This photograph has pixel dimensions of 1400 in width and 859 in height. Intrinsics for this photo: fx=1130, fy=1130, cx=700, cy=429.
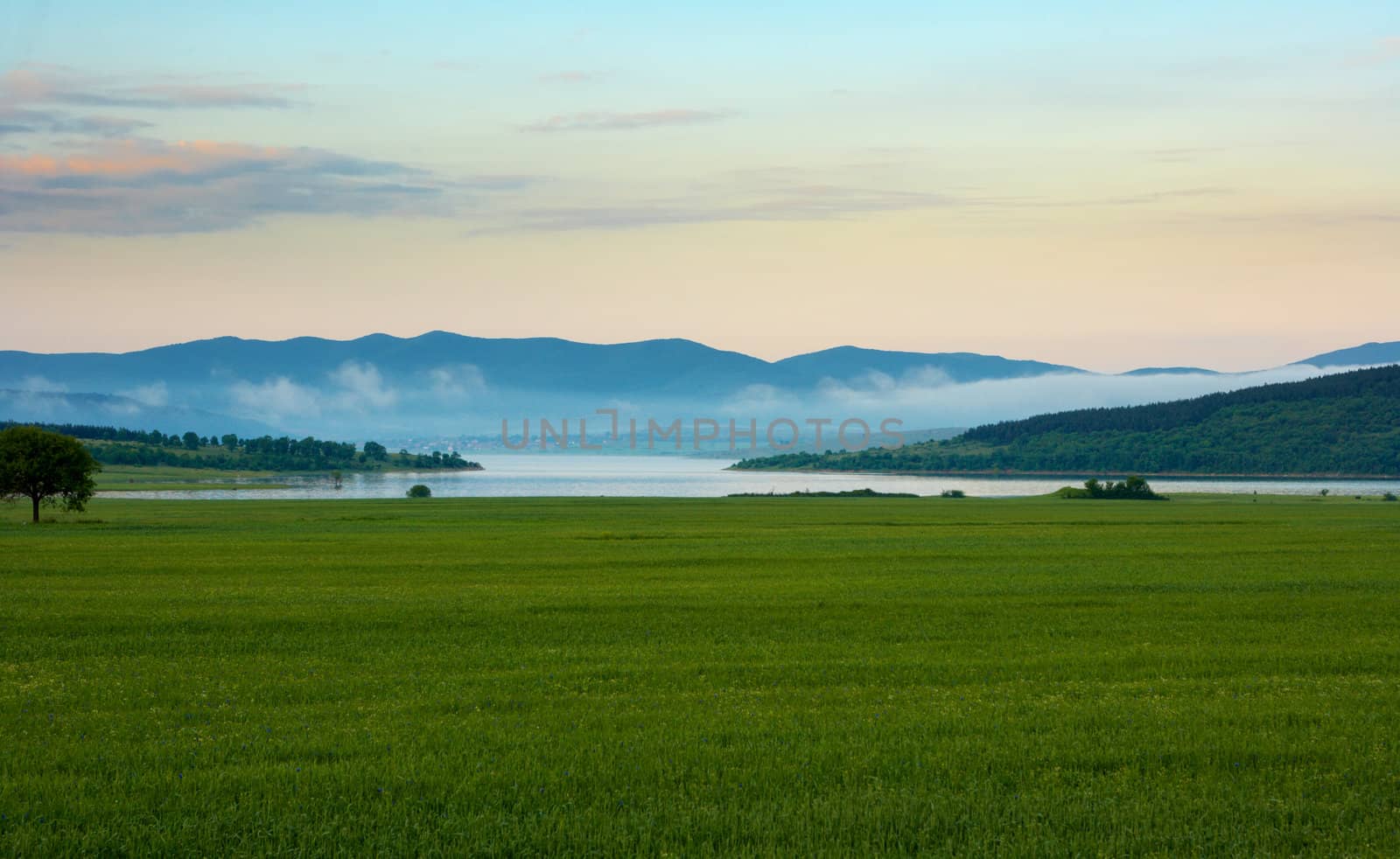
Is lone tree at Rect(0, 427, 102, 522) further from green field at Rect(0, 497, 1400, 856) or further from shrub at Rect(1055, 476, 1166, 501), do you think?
shrub at Rect(1055, 476, 1166, 501)

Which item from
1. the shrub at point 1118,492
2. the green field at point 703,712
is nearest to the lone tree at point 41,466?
the green field at point 703,712

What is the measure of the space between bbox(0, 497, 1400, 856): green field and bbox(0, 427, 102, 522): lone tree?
113ft

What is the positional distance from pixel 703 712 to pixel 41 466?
6043 cm

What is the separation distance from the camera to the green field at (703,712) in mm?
9852

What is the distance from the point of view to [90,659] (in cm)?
1794

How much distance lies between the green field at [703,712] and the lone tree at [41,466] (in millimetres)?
34550

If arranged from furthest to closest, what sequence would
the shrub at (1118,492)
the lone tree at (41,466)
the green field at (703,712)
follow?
the shrub at (1118,492) → the lone tree at (41,466) → the green field at (703,712)

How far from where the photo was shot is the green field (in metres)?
9.85

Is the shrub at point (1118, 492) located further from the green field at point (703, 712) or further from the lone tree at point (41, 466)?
the lone tree at point (41, 466)

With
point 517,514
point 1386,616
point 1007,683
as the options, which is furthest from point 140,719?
point 517,514

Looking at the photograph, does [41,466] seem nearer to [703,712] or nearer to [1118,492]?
[703,712]

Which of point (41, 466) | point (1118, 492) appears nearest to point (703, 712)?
point (41, 466)

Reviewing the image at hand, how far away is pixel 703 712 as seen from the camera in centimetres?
1388

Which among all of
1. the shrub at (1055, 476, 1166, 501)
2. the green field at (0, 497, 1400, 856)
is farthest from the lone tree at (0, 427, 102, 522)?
the shrub at (1055, 476, 1166, 501)
